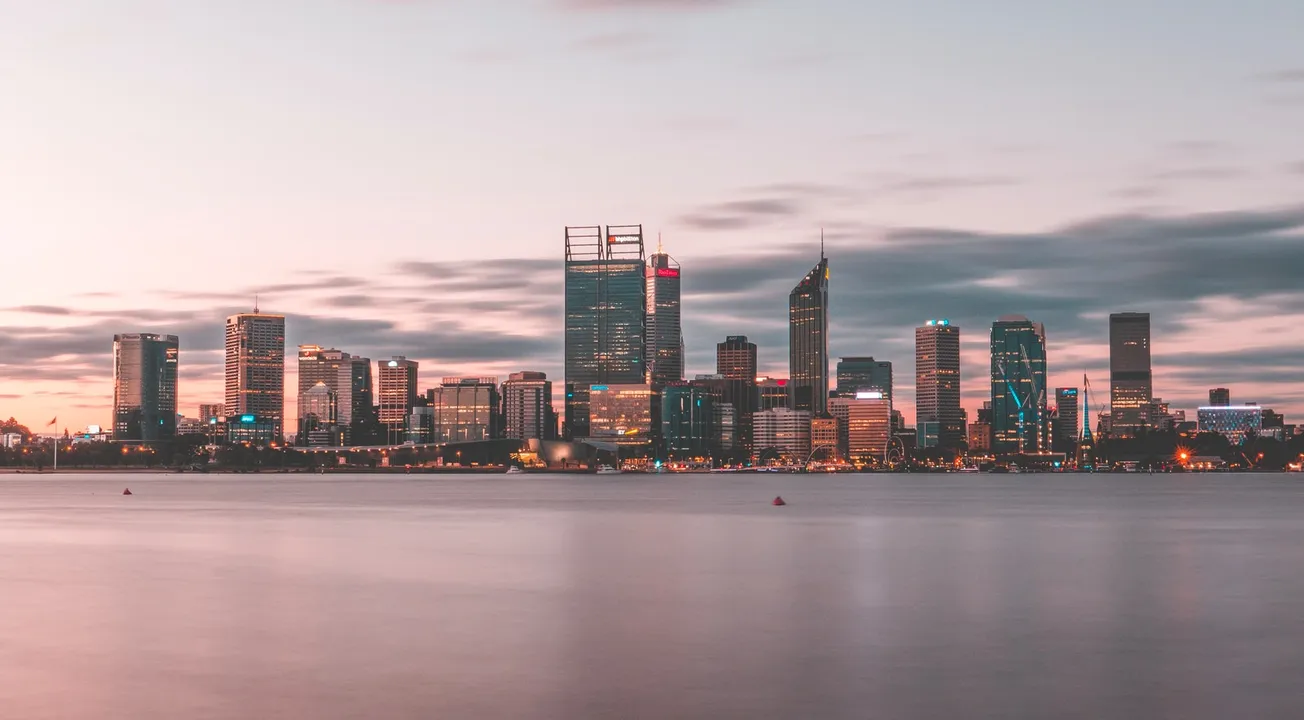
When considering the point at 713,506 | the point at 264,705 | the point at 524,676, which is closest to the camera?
the point at 264,705

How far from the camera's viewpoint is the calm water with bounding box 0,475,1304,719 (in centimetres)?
2455

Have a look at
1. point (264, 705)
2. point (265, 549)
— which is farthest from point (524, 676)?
point (265, 549)

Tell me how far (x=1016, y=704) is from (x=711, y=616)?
14.8m

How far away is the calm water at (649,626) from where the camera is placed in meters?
24.5

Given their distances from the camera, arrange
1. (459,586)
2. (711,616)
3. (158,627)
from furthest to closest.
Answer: (459,586)
(711,616)
(158,627)

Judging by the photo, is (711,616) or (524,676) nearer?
(524,676)

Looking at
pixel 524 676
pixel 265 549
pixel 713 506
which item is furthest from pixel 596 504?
pixel 524 676

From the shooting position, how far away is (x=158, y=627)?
35.3 meters

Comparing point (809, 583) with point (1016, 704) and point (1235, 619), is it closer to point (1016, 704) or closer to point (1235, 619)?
point (1235, 619)

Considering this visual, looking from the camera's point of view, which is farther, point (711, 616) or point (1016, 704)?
point (711, 616)

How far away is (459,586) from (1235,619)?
24.9m

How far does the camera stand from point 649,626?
35.4 metres

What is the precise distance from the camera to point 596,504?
142 m

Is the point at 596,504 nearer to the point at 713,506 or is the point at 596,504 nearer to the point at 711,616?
the point at 713,506
